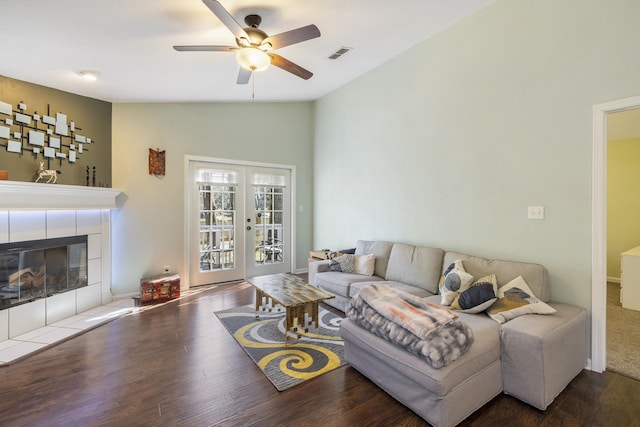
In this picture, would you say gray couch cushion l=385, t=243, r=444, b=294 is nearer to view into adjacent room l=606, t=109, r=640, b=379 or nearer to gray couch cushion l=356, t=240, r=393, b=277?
gray couch cushion l=356, t=240, r=393, b=277

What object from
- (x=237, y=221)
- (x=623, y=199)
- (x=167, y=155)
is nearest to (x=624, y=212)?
(x=623, y=199)

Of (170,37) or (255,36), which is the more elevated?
(170,37)

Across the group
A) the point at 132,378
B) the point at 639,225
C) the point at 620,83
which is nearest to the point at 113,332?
the point at 132,378

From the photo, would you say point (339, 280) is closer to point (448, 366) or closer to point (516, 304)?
point (516, 304)

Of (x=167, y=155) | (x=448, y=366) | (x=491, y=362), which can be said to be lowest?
(x=491, y=362)

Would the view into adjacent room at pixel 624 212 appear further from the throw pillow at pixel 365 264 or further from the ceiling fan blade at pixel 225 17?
the ceiling fan blade at pixel 225 17

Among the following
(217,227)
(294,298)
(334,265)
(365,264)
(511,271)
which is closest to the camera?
(511,271)

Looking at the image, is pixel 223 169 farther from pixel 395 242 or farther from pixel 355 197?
pixel 395 242

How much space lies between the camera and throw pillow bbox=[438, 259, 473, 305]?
2670 mm

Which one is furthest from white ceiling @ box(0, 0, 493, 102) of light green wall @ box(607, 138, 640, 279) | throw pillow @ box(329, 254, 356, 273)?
light green wall @ box(607, 138, 640, 279)

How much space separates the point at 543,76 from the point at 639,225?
4.14 meters

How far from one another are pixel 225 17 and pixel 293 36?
1.66 ft

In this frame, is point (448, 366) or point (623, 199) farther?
point (623, 199)

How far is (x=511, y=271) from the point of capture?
2.60 m
